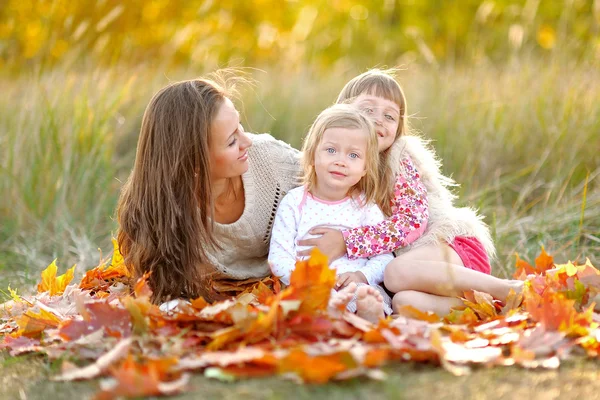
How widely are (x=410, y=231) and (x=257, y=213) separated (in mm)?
653

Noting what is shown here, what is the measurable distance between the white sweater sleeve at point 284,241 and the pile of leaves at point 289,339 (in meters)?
0.39

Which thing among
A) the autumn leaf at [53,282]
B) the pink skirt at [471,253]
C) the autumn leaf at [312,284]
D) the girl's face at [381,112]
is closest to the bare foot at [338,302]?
the autumn leaf at [312,284]

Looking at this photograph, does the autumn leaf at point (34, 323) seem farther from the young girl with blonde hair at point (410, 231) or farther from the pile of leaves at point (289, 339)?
the young girl with blonde hair at point (410, 231)

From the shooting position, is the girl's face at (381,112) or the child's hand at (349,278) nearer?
the child's hand at (349,278)

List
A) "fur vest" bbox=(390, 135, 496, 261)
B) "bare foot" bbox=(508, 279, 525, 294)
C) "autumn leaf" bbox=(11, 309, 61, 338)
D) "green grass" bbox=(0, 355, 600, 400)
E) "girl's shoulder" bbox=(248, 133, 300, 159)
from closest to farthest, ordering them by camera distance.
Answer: "green grass" bbox=(0, 355, 600, 400), "autumn leaf" bbox=(11, 309, 61, 338), "bare foot" bbox=(508, 279, 525, 294), "fur vest" bbox=(390, 135, 496, 261), "girl's shoulder" bbox=(248, 133, 300, 159)

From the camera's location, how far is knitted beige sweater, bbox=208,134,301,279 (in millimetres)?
3148

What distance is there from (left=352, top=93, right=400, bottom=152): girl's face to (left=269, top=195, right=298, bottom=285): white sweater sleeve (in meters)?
0.47

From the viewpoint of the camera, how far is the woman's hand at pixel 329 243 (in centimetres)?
294

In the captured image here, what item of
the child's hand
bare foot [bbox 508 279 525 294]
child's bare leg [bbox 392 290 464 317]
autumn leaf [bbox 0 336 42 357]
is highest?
the child's hand

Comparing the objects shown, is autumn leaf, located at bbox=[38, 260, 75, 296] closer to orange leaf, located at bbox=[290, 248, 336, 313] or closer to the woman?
the woman

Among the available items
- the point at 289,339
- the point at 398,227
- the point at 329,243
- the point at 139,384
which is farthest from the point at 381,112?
the point at 139,384

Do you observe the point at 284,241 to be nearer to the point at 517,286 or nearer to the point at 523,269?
the point at 517,286

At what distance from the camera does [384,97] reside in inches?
124

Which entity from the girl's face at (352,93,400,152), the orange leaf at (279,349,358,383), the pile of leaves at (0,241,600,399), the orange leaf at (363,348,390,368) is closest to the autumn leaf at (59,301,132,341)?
the pile of leaves at (0,241,600,399)
